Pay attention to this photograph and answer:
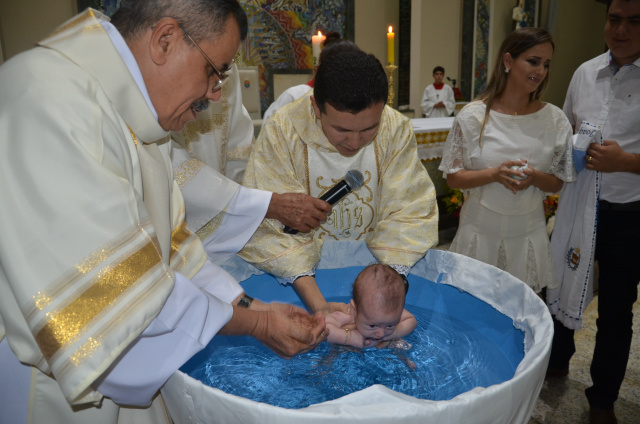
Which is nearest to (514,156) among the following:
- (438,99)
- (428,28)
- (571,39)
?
(438,99)

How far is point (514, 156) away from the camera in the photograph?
108 inches

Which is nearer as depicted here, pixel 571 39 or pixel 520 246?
pixel 520 246

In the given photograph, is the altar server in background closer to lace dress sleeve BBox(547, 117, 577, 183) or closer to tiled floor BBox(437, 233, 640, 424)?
tiled floor BBox(437, 233, 640, 424)

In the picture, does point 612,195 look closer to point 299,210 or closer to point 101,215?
point 299,210

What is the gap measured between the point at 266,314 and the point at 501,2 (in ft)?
36.6

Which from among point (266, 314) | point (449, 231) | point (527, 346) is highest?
point (266, 314)

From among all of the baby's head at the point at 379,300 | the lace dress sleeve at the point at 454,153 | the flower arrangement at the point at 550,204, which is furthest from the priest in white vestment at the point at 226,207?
the flower arrangement at the point at 550,204

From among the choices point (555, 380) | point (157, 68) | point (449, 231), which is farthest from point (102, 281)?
point (449, 231)

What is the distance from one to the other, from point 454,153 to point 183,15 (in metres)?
2.05

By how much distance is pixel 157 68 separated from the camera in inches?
47.1

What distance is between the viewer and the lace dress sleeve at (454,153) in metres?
2.86

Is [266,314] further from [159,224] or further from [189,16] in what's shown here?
[189,16]

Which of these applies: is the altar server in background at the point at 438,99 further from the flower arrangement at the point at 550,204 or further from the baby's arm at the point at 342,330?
the baby's arm at the point at 342,330

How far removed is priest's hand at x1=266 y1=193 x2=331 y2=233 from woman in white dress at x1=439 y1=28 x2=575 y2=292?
1.16 metres
